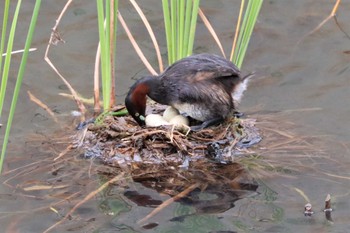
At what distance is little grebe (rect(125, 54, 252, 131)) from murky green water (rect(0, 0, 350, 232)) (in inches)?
17.8

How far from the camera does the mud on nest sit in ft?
19.2

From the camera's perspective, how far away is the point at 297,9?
821 centimetres

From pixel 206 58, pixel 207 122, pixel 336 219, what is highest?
pixel 206 58

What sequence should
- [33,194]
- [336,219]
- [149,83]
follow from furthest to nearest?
[149,83], [33,194], [336,219]

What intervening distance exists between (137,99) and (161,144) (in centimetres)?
36

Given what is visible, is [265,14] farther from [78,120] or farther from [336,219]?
[336,219]

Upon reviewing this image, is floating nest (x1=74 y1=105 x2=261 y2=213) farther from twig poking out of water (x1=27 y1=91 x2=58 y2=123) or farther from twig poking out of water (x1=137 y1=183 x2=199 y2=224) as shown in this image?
twig poking out of water (x1=27 y1=91 x2=58 y2=123)

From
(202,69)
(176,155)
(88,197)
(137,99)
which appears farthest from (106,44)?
(88,197)

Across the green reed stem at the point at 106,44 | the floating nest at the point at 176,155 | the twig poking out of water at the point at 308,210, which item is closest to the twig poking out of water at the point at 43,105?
the floating nest at the point at 176,155

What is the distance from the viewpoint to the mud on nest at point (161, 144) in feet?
19.2

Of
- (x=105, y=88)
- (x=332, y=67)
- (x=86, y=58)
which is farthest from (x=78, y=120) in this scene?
(x=332, y=67)

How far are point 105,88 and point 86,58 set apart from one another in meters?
1.63

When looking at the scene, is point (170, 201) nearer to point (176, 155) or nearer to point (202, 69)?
point (176, 155)

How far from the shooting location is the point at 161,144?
590cm
